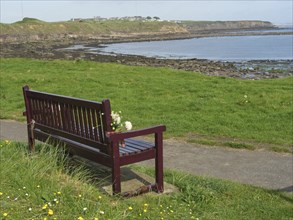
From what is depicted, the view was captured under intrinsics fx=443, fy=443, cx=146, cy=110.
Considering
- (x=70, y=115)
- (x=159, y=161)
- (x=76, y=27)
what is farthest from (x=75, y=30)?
(x=159, y=161)

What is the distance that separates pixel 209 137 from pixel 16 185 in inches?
192

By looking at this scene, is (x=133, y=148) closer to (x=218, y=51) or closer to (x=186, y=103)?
(x=186, y=103)

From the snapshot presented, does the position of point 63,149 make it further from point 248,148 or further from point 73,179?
point 248,148

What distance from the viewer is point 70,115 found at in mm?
5617

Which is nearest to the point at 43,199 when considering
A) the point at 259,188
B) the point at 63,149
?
the point at 63,149

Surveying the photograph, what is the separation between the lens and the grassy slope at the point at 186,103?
30.5 ft

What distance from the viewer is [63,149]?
19.4ft

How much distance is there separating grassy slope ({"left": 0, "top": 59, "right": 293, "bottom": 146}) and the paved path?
89cm

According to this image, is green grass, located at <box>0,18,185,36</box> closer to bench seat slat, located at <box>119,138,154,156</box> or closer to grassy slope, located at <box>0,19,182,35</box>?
grassy slope, located at <box>0,19,182,35</box>

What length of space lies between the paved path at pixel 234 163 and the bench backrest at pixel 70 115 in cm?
175

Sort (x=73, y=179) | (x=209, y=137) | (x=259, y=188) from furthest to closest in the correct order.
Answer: (x=209, y=137) → (x=259, y=188) → (x=73, y=179)

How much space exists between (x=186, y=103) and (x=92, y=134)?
6777 millimetres

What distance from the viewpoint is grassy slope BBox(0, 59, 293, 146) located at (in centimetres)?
930

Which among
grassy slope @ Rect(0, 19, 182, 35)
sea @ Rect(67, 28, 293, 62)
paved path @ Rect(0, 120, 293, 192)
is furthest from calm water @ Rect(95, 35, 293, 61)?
grassy slope @ Rect(0, 19, 182, 35)
